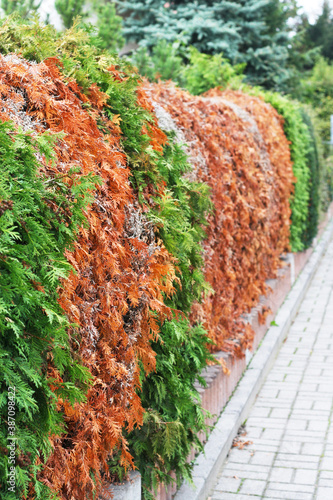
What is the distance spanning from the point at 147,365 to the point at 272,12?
14.7 meters

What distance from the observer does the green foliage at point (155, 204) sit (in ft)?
9.43

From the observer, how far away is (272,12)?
1572 cm

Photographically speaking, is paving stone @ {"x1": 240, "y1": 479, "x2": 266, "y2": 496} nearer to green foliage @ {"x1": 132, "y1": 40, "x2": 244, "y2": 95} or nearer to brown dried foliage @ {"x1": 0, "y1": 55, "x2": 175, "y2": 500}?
brown dried foliage @ {"x1": 0, "y1": 55, "x2": 175, "y2": 500}

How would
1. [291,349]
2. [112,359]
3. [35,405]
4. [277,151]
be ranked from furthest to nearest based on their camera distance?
[277,151] → [291,349] → [112,359] → [35,405]

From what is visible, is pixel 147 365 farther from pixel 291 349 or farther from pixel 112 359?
pixel 291 349

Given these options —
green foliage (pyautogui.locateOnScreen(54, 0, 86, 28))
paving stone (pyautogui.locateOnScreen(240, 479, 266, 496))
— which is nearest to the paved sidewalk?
paving stone (pyautogui.locateOnScreen(240, 479, 266, 496))

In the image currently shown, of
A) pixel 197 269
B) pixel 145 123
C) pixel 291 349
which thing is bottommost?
pixel 291 349

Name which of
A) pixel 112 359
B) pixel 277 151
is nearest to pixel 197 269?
pixel 112 359

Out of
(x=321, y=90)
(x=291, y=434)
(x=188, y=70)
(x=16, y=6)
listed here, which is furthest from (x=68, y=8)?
(x=321, y=90)

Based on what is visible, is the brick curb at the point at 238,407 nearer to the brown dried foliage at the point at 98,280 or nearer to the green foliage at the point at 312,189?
the brown dried foliage at the point at 98,280

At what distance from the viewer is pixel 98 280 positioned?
261 cm

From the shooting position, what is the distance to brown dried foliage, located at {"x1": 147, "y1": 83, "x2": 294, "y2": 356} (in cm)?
485

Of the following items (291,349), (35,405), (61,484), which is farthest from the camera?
(291,349)

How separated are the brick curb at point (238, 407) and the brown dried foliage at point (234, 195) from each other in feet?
1.16
